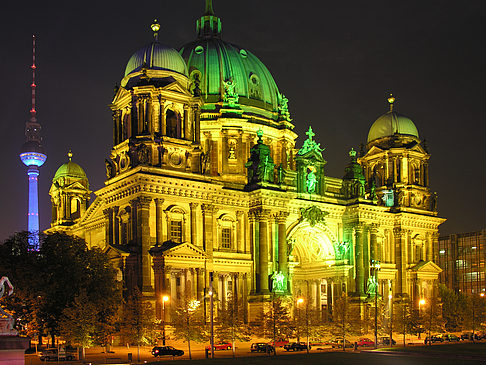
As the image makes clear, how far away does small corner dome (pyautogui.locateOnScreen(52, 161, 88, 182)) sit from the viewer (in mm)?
117562

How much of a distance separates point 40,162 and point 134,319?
415 feet

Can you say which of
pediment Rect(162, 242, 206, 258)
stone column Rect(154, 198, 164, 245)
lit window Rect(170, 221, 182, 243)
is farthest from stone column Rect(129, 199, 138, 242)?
lit window Rect(170, 221, 182, 243)

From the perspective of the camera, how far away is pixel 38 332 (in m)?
67.6

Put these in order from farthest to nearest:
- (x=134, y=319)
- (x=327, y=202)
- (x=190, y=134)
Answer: (x=327, y=202)
(x=190, y=134)
(x=134, y=319)

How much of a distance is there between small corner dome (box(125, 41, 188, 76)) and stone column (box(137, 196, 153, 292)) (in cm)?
1679

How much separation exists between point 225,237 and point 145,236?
593 inches

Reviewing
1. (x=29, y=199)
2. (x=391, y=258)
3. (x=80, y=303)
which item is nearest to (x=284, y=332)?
(x=80, y=303)

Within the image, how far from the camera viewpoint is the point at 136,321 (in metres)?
70.1

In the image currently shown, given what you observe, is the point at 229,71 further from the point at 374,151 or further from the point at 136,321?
the point at 136,321

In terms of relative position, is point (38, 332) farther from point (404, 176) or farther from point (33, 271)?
point (404, 176)

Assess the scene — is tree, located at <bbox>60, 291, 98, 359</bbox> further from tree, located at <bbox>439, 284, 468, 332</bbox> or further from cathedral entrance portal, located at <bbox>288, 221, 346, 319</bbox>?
tree, located at <bbox>439, 284, 468, 332</bbox>

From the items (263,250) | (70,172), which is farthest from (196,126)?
(70,172)

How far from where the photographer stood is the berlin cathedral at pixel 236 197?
3250 inches

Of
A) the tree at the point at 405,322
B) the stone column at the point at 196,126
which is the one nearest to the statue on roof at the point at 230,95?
the stone column at the point at 196,126
